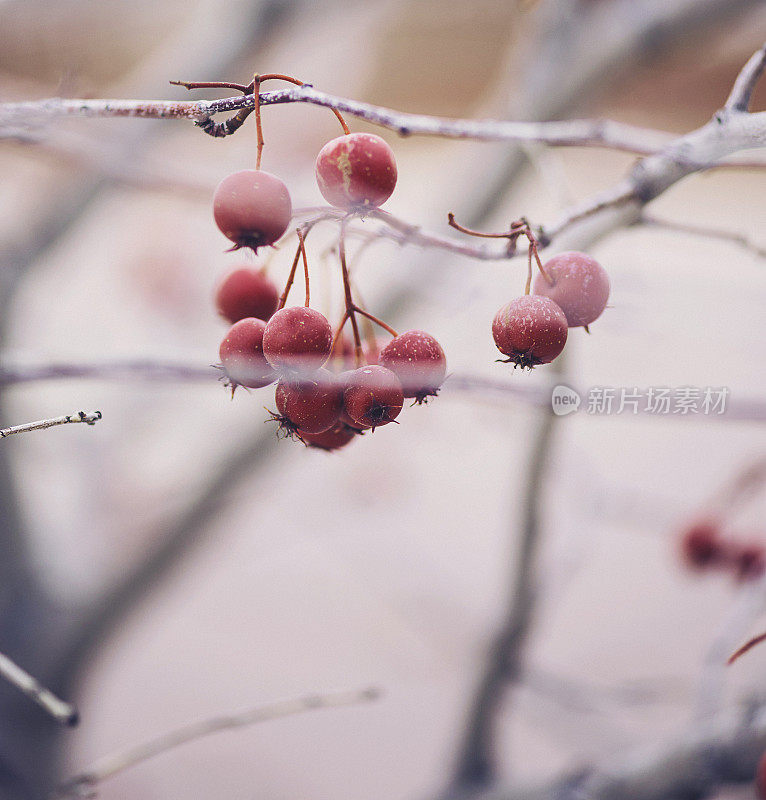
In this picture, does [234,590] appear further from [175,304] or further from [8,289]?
[8,289]

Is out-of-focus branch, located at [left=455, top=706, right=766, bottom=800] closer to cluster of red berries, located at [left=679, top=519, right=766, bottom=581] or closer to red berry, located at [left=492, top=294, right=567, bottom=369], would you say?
cluster of red berries, located at [left=679, top=519, right=766, bottom=581]

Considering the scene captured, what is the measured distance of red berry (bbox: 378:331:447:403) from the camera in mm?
301

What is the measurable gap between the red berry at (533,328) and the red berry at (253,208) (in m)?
0.11

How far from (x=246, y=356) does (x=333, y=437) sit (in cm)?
6

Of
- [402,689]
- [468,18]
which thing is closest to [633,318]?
[468,18]

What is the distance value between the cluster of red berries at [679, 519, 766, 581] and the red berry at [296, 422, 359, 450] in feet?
2.48

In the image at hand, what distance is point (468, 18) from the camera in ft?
3.92

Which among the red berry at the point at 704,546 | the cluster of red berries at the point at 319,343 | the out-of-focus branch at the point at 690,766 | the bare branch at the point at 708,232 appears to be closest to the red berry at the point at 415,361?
the cluster of red berries at the point at 319,343

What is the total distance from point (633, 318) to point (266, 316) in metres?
0.54

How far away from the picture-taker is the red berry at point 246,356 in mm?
A: 306

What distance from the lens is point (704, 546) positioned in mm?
911

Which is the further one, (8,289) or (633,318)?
(8,289)

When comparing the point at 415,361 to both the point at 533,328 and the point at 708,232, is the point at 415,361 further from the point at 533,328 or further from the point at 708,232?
the point at 708,232

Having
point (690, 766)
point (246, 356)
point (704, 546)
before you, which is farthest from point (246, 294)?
point (704, 546)
